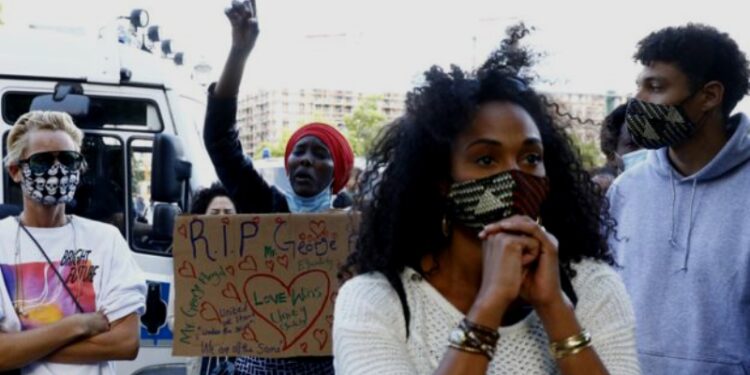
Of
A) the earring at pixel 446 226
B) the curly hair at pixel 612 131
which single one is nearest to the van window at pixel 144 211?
the curly hair at pixel 612 131

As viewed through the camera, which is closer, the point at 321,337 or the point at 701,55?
the point at 701,55

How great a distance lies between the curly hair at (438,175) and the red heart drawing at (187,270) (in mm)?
1730

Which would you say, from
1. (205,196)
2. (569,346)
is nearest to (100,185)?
(205,196)

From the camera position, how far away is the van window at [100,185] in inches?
248

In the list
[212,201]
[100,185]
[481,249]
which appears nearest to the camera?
[481,249]

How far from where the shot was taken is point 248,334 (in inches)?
160

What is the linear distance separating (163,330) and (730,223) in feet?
12.2

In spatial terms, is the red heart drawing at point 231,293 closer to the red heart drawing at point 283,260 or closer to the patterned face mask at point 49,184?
the red heart drawing at point 283,260

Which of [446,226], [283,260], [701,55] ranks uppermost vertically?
[701,55]

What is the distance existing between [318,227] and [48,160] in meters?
1.04

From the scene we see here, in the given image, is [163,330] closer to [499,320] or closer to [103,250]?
[103,250]

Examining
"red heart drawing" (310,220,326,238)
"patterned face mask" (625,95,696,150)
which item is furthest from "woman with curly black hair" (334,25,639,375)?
"red heart drawing" (310,220,326,238)

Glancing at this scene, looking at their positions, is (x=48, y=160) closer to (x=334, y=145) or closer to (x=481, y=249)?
(x=334, y=145)

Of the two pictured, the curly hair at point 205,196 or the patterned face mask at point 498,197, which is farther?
the curly hair at point 205,196
